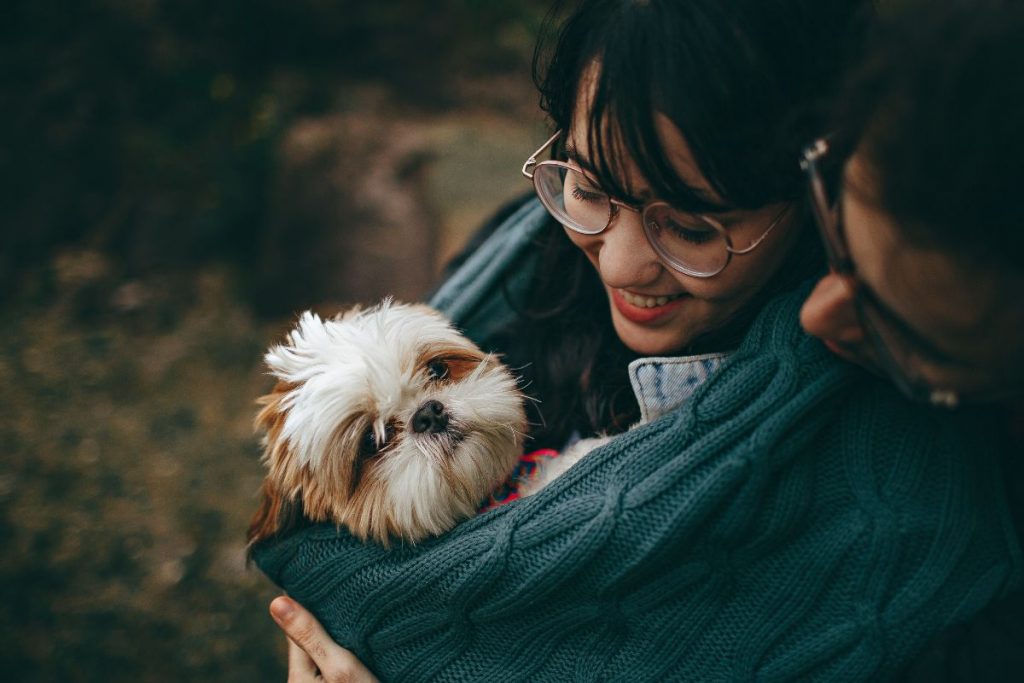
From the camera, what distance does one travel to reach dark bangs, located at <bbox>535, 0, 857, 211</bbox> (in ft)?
4.20

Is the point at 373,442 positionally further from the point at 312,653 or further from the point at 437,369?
the point at 312,653

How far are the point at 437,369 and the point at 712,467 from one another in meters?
0.74

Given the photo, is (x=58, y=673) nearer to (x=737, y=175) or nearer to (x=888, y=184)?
(x=737, y=175)

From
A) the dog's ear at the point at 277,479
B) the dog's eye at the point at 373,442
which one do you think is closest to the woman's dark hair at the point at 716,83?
the dog's eye at the point at 373,442

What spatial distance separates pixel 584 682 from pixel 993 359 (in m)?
0.94

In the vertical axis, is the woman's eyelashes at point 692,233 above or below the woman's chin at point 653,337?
above

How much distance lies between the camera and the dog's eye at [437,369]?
1.82 metres

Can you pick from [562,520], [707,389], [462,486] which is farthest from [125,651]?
[707,389]

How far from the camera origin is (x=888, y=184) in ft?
3.24

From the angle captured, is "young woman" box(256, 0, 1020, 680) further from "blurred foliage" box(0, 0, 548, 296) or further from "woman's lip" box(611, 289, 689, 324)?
"blurred foliage" box(0, 0, 548, 296)

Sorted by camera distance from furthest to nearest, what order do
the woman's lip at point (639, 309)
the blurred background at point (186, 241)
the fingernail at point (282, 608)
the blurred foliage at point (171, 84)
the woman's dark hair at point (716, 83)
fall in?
the blurred foliage at point (171, 84)
the blurred background at point (186, 241)
the fingernail at point (282, 608)
the woman's lip at point (639, 309)
the woman's dark hair at point (716, 83)

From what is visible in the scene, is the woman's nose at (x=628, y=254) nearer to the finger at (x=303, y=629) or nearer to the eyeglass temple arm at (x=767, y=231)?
the eyeglass temple arm at (x=767, y=231)

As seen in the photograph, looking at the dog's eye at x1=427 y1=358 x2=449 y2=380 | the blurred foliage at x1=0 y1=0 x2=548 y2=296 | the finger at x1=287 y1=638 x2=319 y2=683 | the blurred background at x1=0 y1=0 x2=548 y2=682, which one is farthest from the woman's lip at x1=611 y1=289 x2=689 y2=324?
the blurred foliage at x1=0 y1=0 x2=548 y2=296

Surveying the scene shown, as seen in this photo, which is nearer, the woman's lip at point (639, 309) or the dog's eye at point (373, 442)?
the woman's lip at point (639, 309)
